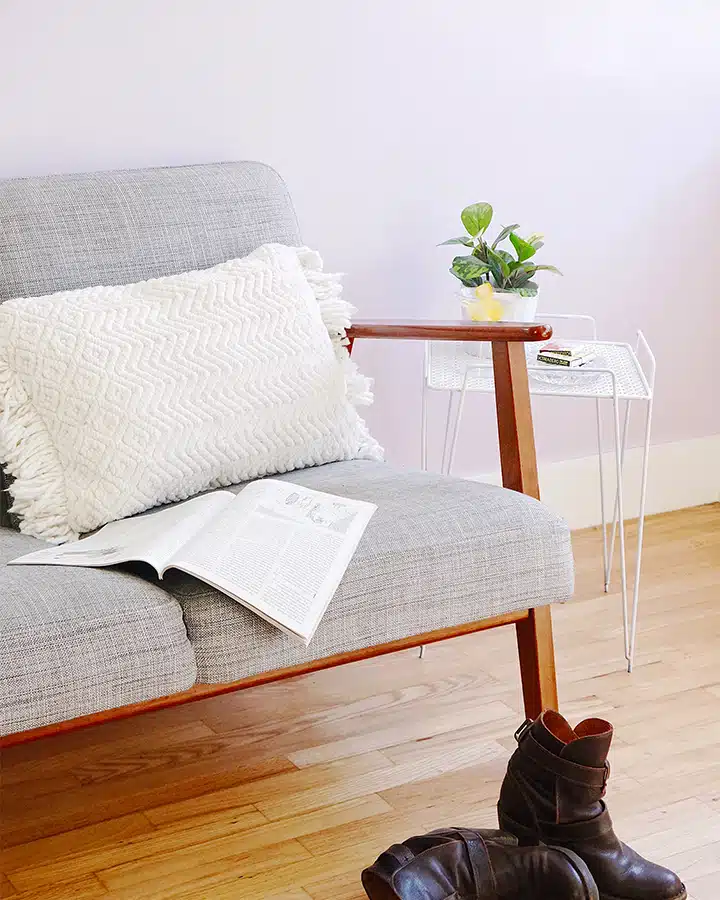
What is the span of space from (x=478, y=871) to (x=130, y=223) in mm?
1025

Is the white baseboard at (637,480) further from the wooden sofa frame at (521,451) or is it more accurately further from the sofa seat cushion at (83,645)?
the sofa seat cushion at (83,645)

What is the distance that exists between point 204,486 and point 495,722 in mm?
557

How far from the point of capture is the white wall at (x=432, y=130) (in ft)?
6.69

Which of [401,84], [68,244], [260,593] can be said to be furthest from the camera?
[401,84]

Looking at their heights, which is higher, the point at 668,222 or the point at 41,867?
the point at 668,222

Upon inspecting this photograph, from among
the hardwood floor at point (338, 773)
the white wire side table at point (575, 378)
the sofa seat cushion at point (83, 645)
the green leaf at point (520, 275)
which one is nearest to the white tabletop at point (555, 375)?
the white wire side table at point (575, 378)

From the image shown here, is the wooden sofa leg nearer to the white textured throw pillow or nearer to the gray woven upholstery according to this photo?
the white textured throw pillow

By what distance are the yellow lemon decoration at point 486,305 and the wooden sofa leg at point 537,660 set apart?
628mm

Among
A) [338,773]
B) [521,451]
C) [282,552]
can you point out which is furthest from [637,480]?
[282,552]

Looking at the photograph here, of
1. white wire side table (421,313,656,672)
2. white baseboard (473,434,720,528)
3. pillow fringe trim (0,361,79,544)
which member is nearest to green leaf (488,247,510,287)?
white wire side table (421,313,656,672)

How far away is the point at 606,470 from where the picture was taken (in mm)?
2695

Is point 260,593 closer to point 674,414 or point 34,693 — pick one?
point 34,693

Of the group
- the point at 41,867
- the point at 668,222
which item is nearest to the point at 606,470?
the point at 668,222

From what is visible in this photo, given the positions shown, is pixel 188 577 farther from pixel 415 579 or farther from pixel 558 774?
pixel 558 774
